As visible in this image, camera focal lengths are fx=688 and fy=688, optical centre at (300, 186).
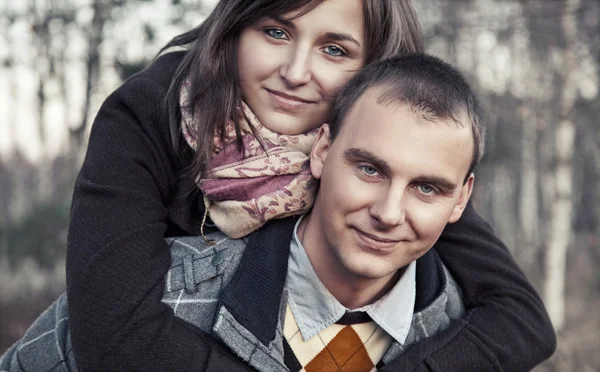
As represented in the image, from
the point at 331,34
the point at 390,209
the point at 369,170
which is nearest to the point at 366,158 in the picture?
the point at 369,170

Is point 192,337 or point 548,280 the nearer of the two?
point 192,337

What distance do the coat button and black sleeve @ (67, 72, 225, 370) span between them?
0.16m

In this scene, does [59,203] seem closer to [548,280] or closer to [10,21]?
[10,21]

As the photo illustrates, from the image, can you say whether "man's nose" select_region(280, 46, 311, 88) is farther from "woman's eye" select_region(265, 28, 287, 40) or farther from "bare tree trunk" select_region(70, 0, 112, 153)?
"bare tree trunk" select_region(70, 0, 112, 153)

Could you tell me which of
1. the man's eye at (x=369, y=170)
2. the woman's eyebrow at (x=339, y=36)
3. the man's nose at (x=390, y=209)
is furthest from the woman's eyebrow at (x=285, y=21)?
the man's nose at (x=390, y=209)

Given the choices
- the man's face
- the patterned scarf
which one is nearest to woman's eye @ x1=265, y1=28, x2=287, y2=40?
the patterned scarf

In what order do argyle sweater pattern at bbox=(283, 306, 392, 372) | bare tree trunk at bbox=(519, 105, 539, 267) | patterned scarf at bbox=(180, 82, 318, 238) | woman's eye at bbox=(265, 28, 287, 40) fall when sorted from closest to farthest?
argyle sweater pattern at bbox=(283, 306, 392, 372) → patterned scarf at bbox=(180, 82, 318, 238) → woman's eye at bbox=(265, 28, 287, 40) → bare tree trunk at bbox=(519, 105, 539, 267)

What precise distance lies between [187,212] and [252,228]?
0.95 feet

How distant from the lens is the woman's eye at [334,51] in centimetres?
258

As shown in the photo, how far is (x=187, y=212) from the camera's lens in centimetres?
262

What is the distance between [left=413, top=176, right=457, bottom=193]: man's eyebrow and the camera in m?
2.18

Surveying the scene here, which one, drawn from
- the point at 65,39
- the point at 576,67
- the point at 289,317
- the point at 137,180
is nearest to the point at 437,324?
the point at 289,317

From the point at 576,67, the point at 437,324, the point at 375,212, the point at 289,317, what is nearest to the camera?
the point at 375,212

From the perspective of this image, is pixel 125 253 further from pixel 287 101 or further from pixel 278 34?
pixel 278 34
